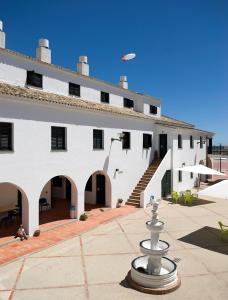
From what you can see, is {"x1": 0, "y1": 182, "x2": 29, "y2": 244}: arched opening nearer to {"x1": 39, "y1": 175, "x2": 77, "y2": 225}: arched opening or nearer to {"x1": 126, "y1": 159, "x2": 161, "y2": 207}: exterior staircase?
{"x1": 39, "y1": 175, "x2": 77, "y2": 225}: arched opening

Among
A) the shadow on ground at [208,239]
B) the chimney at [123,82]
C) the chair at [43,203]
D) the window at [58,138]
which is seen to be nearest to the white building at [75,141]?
the window at [58,138]

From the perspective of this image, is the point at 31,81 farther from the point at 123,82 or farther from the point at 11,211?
the point at 123,82

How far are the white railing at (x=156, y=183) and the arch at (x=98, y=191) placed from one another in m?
2.83

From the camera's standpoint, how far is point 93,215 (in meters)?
19.2

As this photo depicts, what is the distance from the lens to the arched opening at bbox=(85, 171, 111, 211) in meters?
21.7

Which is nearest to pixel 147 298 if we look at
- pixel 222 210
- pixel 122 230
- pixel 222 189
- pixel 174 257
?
pixel 174 257

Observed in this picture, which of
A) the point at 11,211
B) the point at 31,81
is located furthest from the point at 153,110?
the point at 11,211

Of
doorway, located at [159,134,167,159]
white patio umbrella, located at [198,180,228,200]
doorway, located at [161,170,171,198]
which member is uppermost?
doorway, located at [159,134,167,159]

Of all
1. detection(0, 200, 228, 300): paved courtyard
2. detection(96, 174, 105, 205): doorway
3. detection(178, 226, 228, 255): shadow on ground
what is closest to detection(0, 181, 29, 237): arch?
detection(0, 200, 228, 300): paved courtyard

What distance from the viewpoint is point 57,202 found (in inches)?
897

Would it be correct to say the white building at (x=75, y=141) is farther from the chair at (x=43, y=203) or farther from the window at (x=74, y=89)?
the chair at (x=43, y=203)

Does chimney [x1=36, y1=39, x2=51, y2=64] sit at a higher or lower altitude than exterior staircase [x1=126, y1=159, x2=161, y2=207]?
higher

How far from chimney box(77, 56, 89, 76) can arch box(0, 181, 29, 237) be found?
38.1ft

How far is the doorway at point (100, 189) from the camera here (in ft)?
72.4
